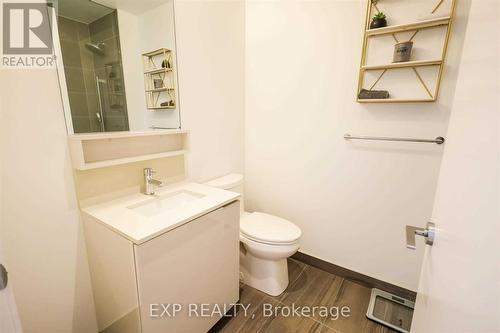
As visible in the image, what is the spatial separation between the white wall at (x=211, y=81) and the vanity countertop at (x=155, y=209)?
26cm

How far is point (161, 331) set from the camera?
101 cm

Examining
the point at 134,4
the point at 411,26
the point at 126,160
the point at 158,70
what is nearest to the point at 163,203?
the point at 126,160

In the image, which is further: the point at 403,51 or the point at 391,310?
the point at 391,310

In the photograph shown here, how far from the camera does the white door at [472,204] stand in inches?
15.1

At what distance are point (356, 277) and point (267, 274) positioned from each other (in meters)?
0.70

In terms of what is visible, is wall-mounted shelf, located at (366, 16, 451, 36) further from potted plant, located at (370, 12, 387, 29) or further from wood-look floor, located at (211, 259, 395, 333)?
wood-look floor, located at (211, 259, 395, 333)

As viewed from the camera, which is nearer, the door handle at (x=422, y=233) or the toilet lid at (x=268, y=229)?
the door handle at (x=422, y=233)

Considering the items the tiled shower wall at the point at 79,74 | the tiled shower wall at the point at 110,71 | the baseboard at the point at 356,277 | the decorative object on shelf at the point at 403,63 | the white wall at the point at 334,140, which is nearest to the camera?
the tiled shower wall at the point at 79,74

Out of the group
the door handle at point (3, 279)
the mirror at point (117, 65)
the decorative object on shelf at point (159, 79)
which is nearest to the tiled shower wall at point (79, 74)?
the mirror at point (117, 65)

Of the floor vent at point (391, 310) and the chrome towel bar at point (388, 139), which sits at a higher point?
the chrome towel bar at point (388, 139)

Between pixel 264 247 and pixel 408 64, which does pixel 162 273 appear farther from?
pixel 408 64

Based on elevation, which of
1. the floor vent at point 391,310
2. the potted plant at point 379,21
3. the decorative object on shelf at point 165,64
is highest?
the potted plant at point 379,21

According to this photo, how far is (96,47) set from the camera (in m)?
1.08

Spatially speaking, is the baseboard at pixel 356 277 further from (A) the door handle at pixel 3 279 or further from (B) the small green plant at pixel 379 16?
(A) the door handle at pixel 3 279
